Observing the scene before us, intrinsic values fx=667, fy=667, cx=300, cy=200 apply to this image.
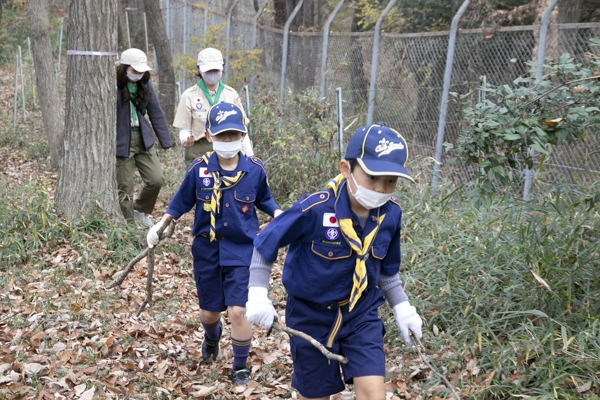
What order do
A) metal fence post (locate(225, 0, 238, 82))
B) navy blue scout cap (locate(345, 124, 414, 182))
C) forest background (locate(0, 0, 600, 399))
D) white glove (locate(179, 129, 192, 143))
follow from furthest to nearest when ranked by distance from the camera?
metal fence post (locate(225, 0, 238, 82))
white glove (locate(179, 129, 192, 143))
forest background (locate(0, 0, 600, 399))
navy blue scout cap (locate(345, 124, 414, 182))

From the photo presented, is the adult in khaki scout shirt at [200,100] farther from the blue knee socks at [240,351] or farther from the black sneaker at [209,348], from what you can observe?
the blue knee socks at [240,351]

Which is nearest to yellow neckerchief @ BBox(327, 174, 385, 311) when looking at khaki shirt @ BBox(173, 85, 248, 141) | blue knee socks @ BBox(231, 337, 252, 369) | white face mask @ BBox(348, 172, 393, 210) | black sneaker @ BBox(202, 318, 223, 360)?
white face mask @ BBox(348, 172, 393, 210)

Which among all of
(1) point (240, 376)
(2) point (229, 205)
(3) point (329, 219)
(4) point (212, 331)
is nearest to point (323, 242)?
(3) point (329, 219)

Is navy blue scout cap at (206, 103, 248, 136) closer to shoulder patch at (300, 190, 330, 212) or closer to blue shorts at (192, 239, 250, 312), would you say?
blue shorts at (192, 239, 250, 312)

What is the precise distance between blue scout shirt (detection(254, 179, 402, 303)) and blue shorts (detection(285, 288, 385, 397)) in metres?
0.11

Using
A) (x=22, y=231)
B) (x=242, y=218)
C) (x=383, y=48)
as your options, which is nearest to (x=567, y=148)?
(x=383, y=48)

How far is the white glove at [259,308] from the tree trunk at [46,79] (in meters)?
9.27

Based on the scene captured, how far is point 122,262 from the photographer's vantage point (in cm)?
674

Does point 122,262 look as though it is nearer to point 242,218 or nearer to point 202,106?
point 202,106

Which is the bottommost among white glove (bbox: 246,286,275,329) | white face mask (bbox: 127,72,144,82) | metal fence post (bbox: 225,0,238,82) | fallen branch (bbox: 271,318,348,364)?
fallen branch (bbox: 271,318,348,364)

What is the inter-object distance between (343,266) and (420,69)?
625 cm

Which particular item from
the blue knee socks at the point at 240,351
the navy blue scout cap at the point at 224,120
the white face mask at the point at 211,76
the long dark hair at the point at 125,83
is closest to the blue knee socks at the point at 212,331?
the blue knee socks at the point at 240,351

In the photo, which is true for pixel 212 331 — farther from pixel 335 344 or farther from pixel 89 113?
pixel 89 113

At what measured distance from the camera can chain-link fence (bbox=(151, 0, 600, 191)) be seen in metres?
7.25
